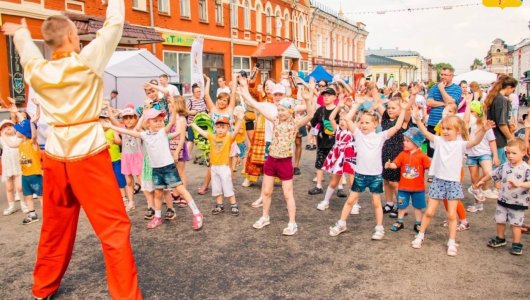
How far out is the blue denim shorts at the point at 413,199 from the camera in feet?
17.5

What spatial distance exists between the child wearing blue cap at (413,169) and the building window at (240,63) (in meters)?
21.2

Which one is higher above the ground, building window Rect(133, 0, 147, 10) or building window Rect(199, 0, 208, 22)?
building window Rect(199, 0, 208, 22)

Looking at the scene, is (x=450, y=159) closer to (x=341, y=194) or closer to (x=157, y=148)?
(x=341, y=194)

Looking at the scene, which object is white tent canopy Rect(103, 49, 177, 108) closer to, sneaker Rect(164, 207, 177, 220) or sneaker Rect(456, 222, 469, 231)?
sneaker Rect(164, 207, 177, 220)

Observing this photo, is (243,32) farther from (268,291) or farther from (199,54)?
(268,291)

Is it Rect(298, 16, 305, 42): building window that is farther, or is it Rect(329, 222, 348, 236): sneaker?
Rect(298, 16, 305, 42): building window

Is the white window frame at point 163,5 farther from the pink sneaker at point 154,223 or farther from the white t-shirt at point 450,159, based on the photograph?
the white t-shirt at point 450,159

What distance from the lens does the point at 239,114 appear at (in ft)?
22.0

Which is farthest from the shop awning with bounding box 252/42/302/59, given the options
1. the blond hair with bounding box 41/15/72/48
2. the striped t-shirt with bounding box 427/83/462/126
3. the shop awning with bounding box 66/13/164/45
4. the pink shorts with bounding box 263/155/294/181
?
the blond hair with bounding box 41/15/72/48

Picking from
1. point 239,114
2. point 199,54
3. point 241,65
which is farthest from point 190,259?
point 241,65

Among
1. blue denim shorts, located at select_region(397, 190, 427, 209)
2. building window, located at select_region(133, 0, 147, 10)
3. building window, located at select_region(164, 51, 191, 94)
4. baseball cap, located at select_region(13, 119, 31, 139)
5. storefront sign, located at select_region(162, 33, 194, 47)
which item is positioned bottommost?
blue denim shorts, located at select_region(397, 190, 427, 209)

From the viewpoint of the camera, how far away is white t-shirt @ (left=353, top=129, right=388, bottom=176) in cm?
522

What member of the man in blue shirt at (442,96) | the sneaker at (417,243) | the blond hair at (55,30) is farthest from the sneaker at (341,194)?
the blond hair at (55,30)

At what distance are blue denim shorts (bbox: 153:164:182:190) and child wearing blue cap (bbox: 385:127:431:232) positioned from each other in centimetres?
271
